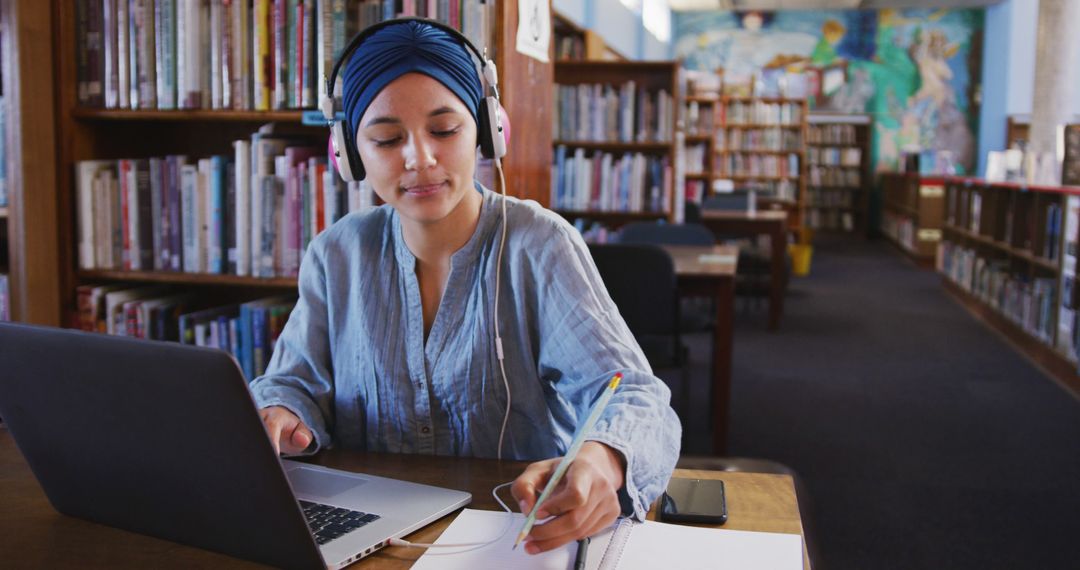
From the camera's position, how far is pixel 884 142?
13.4 m

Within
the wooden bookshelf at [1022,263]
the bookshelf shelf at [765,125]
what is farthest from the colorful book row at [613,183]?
the bookshelf shelf at [765,125]

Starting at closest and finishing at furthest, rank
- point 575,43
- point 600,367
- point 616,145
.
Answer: point 600,367, point 616,145, point 575,43

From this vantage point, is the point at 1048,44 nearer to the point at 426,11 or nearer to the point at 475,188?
the point at 426,11

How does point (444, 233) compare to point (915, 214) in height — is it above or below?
above

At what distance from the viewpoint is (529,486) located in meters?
0.82

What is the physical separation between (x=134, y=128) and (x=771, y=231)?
454cm

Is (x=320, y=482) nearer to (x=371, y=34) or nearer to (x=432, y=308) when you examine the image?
(x=432, y=308)

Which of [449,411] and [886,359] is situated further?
[886,359]

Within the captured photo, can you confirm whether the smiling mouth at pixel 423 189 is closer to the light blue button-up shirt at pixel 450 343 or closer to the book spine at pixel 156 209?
the light blue button-up shirt at pixel 450 343

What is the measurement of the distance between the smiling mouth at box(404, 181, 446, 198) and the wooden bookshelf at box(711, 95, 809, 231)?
10.4m

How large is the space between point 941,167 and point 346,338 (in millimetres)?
9782

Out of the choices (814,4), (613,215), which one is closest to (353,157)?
(613,215)

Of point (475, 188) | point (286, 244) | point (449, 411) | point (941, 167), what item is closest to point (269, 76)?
point (286, 244)

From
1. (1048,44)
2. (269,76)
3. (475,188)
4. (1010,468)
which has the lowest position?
(1010,468)
